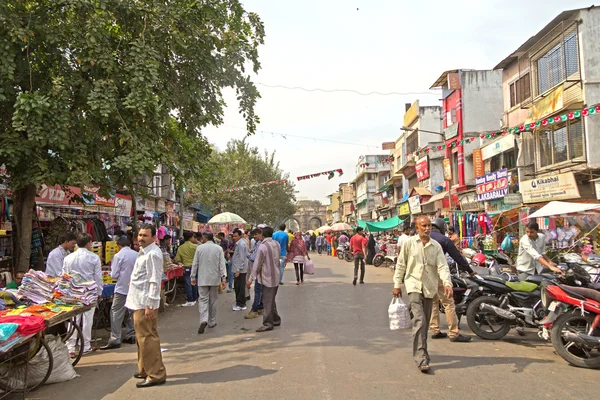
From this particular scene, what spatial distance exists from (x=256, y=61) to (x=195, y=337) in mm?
5811

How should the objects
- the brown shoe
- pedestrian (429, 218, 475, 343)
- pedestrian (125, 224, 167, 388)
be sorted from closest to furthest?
pedestrian (125, 224, 167, 388) → pedestrian (429, 218, 475, 343) → the brown shoe

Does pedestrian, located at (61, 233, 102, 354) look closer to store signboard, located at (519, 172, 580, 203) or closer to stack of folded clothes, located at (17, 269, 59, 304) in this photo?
stack of folded clothes, located at (17, 269, 59, 304)

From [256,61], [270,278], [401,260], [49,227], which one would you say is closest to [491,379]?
[401,260]

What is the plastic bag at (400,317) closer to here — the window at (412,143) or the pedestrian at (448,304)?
the pedestrian at (448,304)

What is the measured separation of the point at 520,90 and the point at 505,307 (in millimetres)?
15296

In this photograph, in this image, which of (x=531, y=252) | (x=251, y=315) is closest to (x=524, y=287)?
(x=531, y=252)

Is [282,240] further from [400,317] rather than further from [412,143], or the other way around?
[412,143]

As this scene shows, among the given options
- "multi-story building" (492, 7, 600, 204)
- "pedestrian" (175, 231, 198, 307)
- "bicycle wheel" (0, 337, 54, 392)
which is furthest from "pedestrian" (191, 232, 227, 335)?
"multi-story building" (492, 7, 600, 204)

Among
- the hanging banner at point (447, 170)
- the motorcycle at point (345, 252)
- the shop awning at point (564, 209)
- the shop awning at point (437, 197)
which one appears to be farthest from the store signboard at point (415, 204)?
the shop awning at point (564, 209)

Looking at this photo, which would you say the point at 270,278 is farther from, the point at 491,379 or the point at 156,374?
the point at 491,379

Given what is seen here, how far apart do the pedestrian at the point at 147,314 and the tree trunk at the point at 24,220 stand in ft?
15.2

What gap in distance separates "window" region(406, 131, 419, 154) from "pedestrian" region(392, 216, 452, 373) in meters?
30.7

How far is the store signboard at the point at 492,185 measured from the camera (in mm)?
20089

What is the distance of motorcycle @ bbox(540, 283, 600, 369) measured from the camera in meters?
5.59
